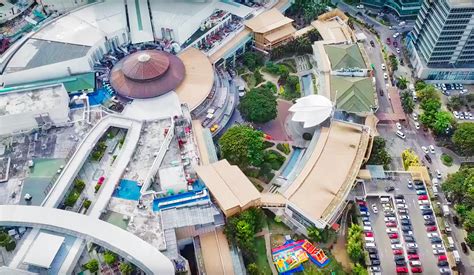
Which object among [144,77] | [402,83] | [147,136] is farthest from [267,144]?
[402,83]

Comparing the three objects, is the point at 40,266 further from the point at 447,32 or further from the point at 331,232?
the point at 447,32

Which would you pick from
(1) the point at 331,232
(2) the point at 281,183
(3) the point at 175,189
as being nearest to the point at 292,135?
(2) the point at 281,183

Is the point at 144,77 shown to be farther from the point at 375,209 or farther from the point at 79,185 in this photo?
the point at 375,209

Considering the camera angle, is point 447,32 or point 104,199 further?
point 447,32

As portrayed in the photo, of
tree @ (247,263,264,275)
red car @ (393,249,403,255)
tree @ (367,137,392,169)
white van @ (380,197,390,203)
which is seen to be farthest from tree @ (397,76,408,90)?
tree @ (247,263,264,275)

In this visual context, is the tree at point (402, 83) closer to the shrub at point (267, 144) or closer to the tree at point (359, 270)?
the shrub at point (267, 144)

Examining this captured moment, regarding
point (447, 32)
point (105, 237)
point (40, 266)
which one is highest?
point (447, 32)
